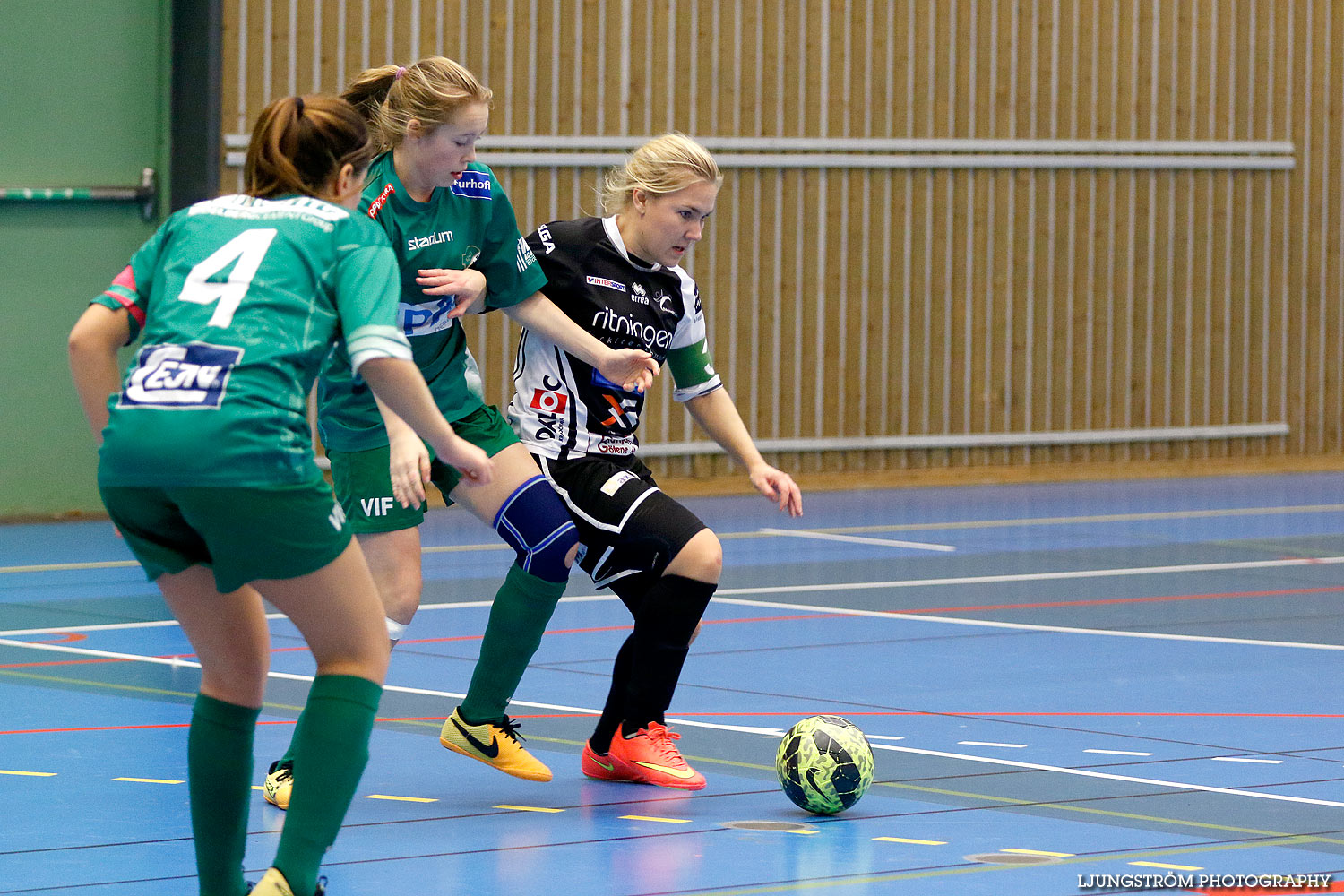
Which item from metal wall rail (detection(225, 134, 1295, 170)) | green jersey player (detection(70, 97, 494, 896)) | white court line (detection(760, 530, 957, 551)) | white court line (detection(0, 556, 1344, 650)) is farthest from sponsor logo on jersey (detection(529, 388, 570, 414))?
metal wall rail (detection(225, 134, 1295, 170))

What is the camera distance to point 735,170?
14281 millimetres

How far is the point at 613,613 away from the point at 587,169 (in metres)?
5.65

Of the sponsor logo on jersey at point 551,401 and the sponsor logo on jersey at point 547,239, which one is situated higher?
the sponsor logo on jersey at point 547,239

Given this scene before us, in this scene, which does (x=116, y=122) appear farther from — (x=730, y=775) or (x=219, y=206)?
(x=219, y=206)

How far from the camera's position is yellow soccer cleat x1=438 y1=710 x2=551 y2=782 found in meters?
5.15

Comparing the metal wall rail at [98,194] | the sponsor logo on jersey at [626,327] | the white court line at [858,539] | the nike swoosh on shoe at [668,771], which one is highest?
the metal wall rail at [98,194]

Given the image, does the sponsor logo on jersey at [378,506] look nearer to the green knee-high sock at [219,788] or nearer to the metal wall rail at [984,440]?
the green knee-high sock at [219,788]

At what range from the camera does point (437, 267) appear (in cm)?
507

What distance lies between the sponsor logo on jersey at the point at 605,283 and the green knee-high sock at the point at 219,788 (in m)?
2.03

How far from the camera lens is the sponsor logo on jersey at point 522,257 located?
5.22m

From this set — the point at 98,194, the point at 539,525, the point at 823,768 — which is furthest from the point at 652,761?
the point at 98,194

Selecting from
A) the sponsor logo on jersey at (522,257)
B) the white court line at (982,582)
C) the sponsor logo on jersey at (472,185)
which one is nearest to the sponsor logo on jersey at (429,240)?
the sponsor logo on jersey at (472,185)

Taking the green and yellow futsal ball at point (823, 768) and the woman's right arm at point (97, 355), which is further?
the green and yellow futsal ball at point (823, 768)

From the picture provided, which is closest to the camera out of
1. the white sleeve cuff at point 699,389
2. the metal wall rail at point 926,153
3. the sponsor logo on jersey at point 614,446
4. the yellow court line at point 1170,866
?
the yellow court line at point 1170,866
